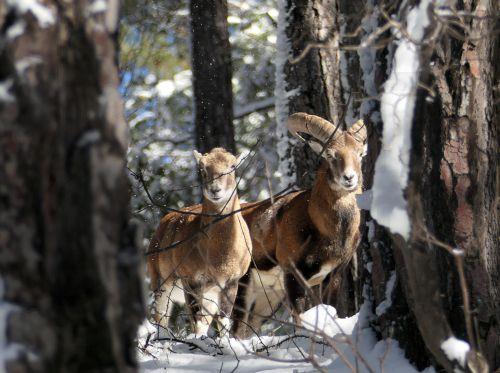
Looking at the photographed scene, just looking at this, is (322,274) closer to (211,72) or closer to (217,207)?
(217,207)

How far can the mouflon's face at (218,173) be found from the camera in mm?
8508

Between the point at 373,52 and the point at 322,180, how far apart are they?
4144 millimetres

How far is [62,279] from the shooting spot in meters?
2.68

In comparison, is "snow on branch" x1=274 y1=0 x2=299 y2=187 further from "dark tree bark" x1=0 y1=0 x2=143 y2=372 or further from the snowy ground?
"dark tree bark" x1=0 y1=0 x2=143 y2=372

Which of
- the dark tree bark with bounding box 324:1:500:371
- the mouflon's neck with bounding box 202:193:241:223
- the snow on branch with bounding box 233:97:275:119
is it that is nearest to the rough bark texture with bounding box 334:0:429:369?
the dark tree bark with bounding box 324:1:500:371

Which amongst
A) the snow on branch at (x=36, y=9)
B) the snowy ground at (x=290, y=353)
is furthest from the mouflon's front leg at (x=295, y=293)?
the snow on branch at (x=36, y=9)

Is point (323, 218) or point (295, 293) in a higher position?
point (323, 218)

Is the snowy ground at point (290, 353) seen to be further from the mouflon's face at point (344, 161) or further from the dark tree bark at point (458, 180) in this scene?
the mouflon's face at point (344, 161)

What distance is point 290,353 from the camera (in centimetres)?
591

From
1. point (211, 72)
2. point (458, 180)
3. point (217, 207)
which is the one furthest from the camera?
point (211, 72)

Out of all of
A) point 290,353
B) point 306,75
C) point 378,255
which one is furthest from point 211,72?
point 378,255

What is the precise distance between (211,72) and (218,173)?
3.79 meters

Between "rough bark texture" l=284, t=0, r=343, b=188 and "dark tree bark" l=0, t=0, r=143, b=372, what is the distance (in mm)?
7636

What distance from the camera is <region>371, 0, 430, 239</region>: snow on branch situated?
390 cm
